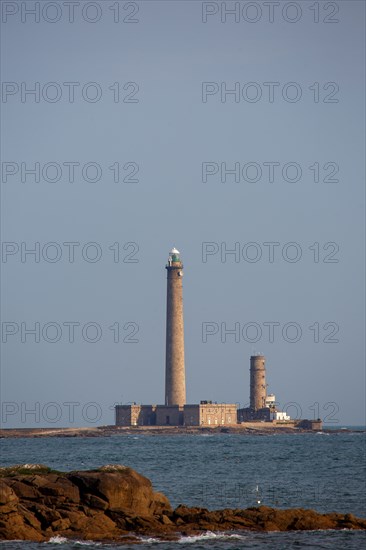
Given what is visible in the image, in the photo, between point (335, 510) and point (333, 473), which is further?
point (333, 473)

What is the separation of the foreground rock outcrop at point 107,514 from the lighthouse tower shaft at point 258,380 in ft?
419

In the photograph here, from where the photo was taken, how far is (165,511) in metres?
43.7

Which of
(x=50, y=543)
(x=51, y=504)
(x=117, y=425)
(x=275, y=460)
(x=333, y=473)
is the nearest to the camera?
(x=50, y=543)

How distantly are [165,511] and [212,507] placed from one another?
26.5 feet

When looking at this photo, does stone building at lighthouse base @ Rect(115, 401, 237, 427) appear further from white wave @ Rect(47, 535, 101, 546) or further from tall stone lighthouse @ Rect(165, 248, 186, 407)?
white wave @ Rect(47, 535, 101, 546)

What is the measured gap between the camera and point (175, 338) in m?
154

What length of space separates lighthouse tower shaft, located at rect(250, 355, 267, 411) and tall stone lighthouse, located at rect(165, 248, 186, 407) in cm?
1438

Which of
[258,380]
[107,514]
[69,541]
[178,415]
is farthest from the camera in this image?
[258,380]

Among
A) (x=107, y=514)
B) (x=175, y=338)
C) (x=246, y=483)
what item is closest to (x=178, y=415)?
(x=175, y=338)

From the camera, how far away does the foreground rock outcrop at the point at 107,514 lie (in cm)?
3981

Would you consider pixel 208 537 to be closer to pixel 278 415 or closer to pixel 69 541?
pixel 69 541

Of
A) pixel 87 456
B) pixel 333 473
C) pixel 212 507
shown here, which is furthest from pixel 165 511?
pixel 87 456

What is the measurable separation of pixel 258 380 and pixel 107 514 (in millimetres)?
132540

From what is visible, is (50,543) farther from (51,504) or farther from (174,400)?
(174,400)
